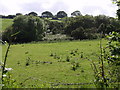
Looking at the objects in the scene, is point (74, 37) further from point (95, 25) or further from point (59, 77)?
point (59, 77)

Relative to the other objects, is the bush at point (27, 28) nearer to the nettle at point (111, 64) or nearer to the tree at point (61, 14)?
the nettle at point (111, 64)

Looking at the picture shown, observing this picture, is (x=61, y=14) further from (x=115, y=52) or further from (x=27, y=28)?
(x=115, y=52)

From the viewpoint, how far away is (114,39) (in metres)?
3.52

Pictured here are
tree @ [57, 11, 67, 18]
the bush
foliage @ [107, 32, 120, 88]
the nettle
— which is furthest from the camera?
tree @ [57, 11, 67, 18]

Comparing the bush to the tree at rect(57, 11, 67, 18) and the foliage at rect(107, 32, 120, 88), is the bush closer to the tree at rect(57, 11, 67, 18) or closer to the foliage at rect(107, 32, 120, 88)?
the foliage at rect(107, 32, 120, 88)

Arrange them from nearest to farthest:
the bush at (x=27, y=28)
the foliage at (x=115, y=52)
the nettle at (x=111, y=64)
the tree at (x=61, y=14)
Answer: the nettle at (x=111, y=64) < the foliage at (x=115, y=52) < the bush at (x=27, y=28) < the tree at (x=61, y=14)

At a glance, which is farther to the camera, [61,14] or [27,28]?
[61,14]

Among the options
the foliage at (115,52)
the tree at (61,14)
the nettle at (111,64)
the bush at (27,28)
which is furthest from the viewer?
the tree at (61,14)

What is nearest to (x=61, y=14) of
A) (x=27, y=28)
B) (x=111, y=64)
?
(x=27, y=28)

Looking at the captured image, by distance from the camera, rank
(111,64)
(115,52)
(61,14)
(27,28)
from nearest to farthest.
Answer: (115,52) < (111,64) < (27,28) < (61,14)

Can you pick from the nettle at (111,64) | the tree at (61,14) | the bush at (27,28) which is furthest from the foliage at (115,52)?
the tree at (61,14)

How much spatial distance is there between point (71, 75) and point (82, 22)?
45.1m

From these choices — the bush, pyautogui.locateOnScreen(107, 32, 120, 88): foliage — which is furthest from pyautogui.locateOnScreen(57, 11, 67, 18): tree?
pyautogui.locateOnScreen(107, 32, 120, 88): foliage

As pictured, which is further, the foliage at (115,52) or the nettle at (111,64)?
the foliage at (115,52)
